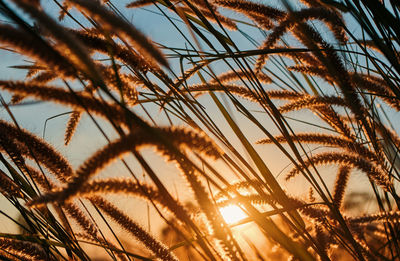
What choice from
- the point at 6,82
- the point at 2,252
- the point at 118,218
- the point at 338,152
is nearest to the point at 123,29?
the point at 6,82

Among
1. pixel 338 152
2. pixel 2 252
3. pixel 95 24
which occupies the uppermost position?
pixel 95 24

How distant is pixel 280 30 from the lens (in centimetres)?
185

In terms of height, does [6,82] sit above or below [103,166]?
above

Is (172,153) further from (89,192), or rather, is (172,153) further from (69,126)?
(69,126)

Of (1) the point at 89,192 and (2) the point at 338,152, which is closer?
(1) the point at 89,192

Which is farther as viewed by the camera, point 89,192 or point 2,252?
point 2,252

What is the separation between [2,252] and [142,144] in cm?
110

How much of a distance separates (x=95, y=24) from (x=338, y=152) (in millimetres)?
1394

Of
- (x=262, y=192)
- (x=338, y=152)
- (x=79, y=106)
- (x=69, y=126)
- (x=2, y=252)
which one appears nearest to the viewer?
(x=79, y=106)

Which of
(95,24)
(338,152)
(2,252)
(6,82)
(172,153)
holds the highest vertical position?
(95,24)

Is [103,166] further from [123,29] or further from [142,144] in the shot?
[123,29]

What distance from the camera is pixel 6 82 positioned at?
36.6 inches

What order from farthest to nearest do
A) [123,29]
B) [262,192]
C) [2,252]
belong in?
[2,252] < [262,192] < [123,29]

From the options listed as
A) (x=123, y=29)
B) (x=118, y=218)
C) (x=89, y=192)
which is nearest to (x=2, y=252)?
(x=118, y=218)
